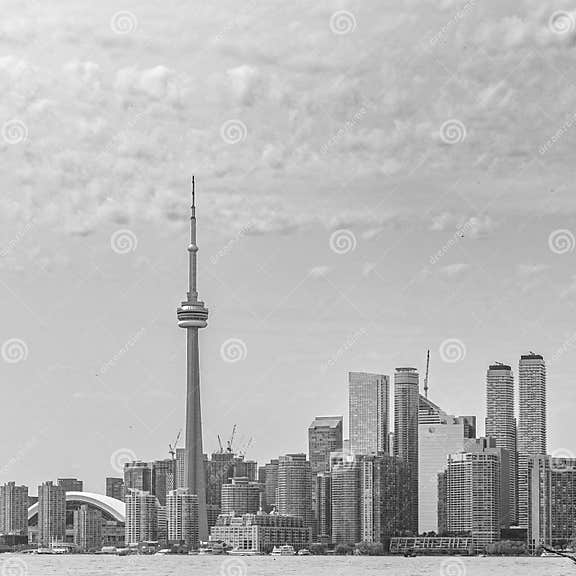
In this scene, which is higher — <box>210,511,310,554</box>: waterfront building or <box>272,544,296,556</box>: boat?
<box>210,511,310,554</box>: waterfront building

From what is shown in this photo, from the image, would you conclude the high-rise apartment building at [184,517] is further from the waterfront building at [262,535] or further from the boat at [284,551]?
the boat at [284,551]

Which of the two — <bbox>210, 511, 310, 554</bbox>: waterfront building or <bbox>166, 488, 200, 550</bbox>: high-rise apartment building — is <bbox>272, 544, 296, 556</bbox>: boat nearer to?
<bbox>210, 511, 310, 554</bbox>: waterfront building

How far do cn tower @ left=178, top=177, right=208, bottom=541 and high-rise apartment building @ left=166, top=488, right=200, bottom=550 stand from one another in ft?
2.82

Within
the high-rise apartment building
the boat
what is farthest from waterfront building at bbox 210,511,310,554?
the high-rise apartment building

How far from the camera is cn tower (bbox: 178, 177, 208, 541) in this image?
18388 centimetres

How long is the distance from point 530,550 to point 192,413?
51.9 metres

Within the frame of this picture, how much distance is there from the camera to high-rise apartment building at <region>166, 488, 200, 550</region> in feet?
634

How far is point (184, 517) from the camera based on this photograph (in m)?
197

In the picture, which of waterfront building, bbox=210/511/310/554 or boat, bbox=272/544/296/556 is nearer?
boat, bbox=272/544/296/556

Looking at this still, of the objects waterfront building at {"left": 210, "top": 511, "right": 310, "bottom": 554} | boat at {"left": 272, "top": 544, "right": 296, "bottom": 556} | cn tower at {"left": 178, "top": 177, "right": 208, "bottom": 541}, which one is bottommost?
boat at {"left": 272, "top": 544, "right": 296, "bottom": 556}

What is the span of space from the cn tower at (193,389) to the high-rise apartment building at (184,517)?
86 centimetres

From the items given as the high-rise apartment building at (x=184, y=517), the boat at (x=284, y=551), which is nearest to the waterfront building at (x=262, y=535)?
the boat at (x=284, y=551)

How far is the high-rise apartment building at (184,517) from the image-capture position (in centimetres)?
19338

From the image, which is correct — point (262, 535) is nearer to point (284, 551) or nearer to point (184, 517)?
point (284, 551)
